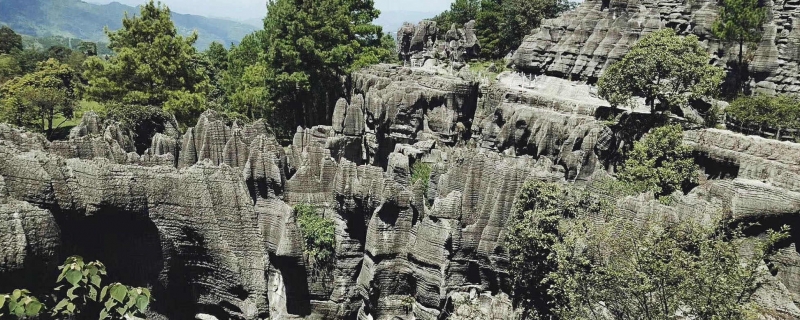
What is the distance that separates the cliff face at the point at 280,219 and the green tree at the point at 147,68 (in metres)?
10.5

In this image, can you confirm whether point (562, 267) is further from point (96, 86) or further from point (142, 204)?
point (96, 86)

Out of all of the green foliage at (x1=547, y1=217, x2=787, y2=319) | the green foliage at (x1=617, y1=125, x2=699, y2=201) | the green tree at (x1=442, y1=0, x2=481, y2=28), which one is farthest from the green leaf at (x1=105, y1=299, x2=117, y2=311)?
the green tree at (x1=442, y1=0, x2=481, y2=28)

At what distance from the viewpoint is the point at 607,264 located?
1012 centimetres

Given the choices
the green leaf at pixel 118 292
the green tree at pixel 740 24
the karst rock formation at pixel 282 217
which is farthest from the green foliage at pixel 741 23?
the green leaf at pixel 118 292

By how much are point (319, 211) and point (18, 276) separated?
785cm

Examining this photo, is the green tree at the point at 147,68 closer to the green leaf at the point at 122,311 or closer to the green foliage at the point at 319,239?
the green foliage at the point at 319,239

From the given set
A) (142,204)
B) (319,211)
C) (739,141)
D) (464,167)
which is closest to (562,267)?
(464,167)

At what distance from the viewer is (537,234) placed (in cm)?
1108

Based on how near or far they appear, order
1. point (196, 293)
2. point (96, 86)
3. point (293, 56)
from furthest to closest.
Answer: point (293, 56) → point (96, 86) → point (196, 293)

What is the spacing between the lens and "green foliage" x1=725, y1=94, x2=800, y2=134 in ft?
66.2

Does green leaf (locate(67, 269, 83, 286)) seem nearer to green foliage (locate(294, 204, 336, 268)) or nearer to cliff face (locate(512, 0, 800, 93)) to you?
green foliage (locate(294, 204, 336, 268))

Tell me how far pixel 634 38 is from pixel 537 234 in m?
23.9

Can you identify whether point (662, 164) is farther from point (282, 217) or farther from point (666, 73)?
point (282, 217)

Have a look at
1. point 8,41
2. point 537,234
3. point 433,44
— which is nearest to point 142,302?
point 537,234
